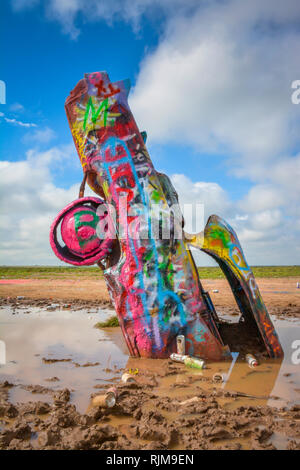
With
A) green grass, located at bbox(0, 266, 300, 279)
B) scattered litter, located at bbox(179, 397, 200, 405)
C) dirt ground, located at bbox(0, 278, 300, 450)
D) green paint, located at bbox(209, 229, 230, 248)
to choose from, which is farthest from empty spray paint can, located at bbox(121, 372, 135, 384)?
green grass, located at bbox(0, 266, 300, 279)

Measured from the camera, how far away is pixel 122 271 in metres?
5.78

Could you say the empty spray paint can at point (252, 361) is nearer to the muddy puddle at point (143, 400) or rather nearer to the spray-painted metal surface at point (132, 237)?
the muddy puddle at point (143, 400)

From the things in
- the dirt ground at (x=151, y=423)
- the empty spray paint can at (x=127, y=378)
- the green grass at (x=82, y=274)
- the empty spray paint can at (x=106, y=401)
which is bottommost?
the green grass at (x=82, y=274)

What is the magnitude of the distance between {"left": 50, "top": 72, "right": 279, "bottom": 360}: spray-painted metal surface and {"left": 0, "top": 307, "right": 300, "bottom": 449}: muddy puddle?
1.77 feet

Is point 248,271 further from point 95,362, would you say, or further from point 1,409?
point 1,409

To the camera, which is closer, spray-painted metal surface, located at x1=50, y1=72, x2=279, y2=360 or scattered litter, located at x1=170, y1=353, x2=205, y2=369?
scattered litter, located at x1=170, y1=353, x2=205, y2=369

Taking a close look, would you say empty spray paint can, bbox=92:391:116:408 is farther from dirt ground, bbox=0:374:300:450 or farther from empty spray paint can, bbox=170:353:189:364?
empty spray paint can, bbox=170:353:189:364

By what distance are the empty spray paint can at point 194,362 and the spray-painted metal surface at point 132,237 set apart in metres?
0.31

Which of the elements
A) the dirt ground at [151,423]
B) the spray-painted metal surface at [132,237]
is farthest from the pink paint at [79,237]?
the dirt ground at [151,423]

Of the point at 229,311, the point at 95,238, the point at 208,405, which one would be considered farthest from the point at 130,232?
the point at 229,311

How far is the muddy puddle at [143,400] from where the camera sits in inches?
116

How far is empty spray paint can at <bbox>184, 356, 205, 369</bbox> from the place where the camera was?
17.0 feet

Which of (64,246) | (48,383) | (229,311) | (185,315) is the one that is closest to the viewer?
(48,383)
